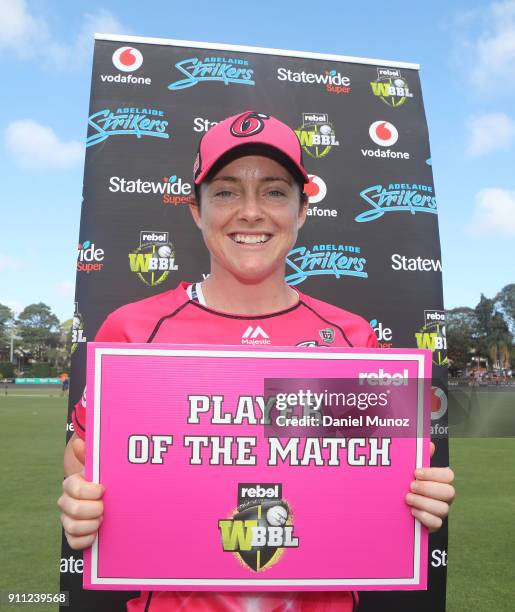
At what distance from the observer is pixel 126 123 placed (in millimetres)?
3494

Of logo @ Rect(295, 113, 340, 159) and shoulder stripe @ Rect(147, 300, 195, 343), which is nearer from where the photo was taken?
shoulder stripe @ Rect(147, 300, 195, 343)

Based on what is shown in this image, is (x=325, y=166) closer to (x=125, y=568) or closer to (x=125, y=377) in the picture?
(x=125, y=377)

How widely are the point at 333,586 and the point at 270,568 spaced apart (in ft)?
0.64

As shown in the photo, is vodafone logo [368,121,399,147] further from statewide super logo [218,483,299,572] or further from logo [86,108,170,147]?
statewide super logo [218,483,299,572]

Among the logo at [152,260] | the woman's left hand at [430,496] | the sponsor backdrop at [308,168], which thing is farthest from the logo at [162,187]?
the woman's left hand at [430,496]

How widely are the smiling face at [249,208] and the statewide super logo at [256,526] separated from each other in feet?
2.38

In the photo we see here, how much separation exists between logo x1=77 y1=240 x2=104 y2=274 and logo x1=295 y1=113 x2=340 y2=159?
1.49 meters

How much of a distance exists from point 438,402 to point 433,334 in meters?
0.67

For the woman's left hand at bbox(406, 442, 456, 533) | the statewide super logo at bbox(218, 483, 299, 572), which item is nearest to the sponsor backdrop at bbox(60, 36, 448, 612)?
the woman's left hand at bbox(406, 442, 456, 533)

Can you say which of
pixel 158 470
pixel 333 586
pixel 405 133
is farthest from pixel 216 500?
pixel 405 133

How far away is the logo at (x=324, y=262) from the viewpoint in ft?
11.6

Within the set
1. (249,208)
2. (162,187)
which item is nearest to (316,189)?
(162,187)

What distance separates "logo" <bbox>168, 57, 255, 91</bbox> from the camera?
3600 mm

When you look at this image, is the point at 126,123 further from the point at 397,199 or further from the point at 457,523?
the point at 457,523
